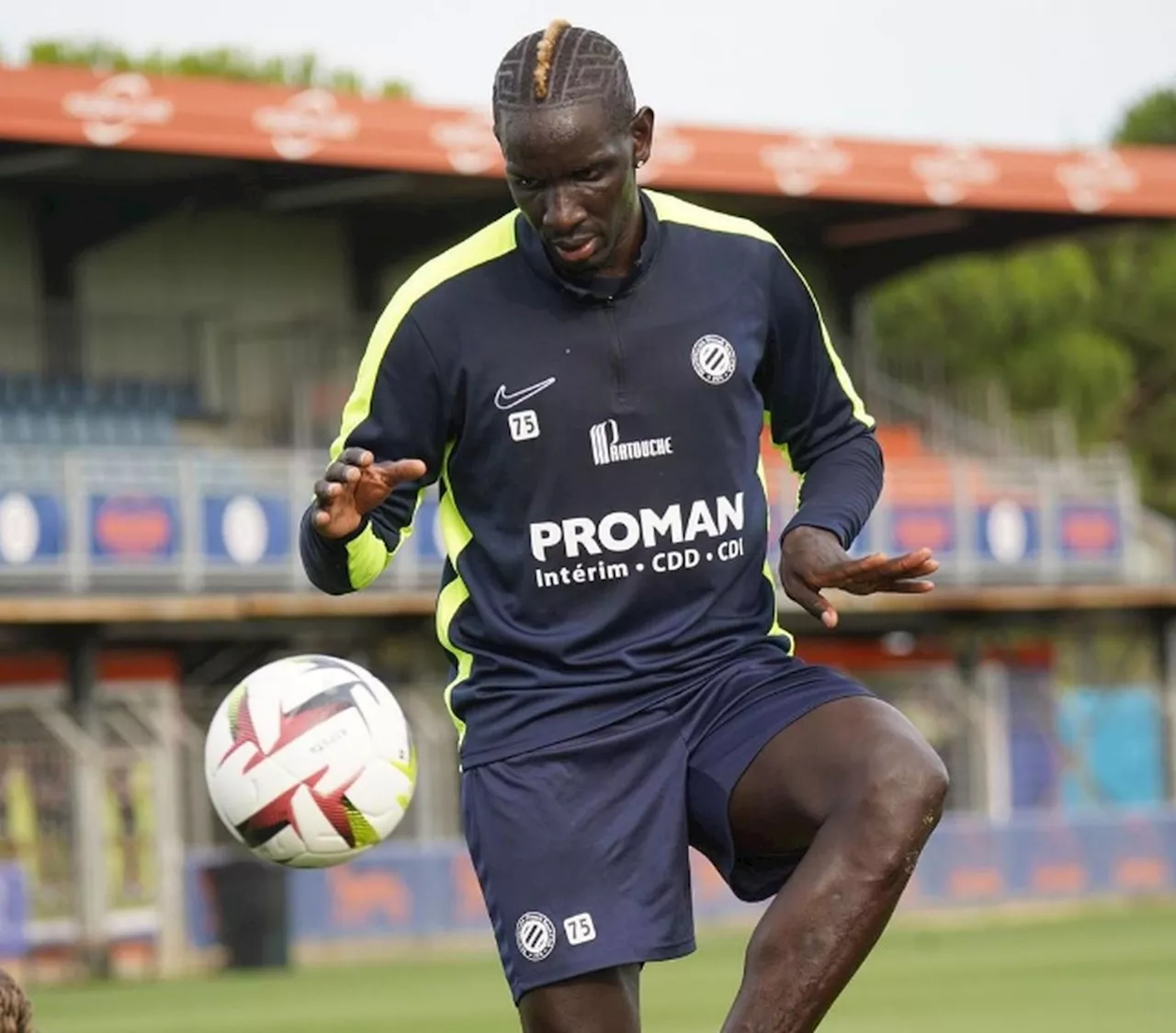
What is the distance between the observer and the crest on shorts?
5.82 meters

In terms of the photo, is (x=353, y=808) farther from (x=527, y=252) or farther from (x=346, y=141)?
(x=346, y=141)

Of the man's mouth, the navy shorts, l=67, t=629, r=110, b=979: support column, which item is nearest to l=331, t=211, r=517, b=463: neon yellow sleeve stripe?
the man's mouth

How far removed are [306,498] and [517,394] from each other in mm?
20345

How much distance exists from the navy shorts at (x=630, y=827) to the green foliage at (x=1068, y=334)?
48486 millimetres

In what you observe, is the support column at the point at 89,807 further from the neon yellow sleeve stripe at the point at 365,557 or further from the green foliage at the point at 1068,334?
the green foliage at the point at 1068,334

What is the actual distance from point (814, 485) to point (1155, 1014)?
868 centimetres

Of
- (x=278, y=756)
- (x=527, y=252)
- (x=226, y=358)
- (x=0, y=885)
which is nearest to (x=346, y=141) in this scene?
(x=226, y=358)

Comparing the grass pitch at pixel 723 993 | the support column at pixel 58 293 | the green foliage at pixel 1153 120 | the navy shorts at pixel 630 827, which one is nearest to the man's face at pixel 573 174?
the navy shorts at pixel 630 827

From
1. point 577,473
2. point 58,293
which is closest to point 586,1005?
point 577,473

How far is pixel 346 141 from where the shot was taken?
28.6m

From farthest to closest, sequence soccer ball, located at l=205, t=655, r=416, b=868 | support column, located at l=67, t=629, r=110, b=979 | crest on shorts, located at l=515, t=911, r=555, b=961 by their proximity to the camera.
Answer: support column, located at l=67, t=629, r=110, b=979 < soccer ball, located at l=205, t=655, r=416, b=868 < crest on shorts, located at l=515, t=911, r=555, b=961

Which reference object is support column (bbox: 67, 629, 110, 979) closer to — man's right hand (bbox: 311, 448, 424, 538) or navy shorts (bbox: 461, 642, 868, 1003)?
navy shorts (bbox: 461, 642, 868, 1003)

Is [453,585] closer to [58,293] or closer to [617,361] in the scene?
[617,361]

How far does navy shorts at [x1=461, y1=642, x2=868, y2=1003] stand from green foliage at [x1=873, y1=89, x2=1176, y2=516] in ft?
159
